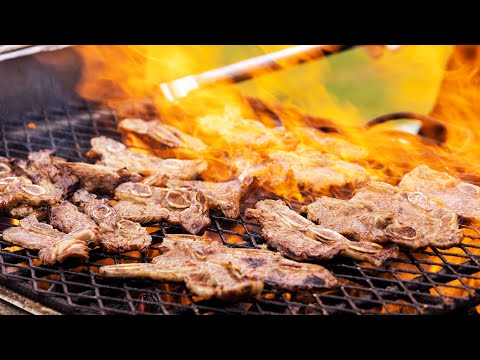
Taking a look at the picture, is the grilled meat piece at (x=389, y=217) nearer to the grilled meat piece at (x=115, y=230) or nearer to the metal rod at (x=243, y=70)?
the grilled meat piece at (x=115, y=230)

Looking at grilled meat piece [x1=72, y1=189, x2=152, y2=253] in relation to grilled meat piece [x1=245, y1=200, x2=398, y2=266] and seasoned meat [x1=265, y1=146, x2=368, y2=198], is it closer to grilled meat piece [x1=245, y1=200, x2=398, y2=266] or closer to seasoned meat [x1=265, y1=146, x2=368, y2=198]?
grilled meat piece [x1=245, y1=200, x2=398, y2=266]

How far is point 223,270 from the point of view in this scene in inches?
117

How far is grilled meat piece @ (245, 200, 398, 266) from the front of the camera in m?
3.16

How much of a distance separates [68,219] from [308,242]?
1439 mm

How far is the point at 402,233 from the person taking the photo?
130 inches

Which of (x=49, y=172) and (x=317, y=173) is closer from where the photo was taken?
(x=49, y=172)

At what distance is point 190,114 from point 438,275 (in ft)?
9.62

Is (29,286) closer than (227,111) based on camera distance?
Yes

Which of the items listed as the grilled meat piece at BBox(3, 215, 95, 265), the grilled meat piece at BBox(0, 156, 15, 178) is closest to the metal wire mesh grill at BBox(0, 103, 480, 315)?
the grilled meat piece at BBox(3, 215, 95, 265)

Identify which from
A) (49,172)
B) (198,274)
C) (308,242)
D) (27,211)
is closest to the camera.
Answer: (198,274)

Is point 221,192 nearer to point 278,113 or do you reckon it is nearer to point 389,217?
point 389,217

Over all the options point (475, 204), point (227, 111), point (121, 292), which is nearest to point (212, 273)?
point (121, 292)

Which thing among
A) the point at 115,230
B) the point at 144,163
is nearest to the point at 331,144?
the point at 144,163
